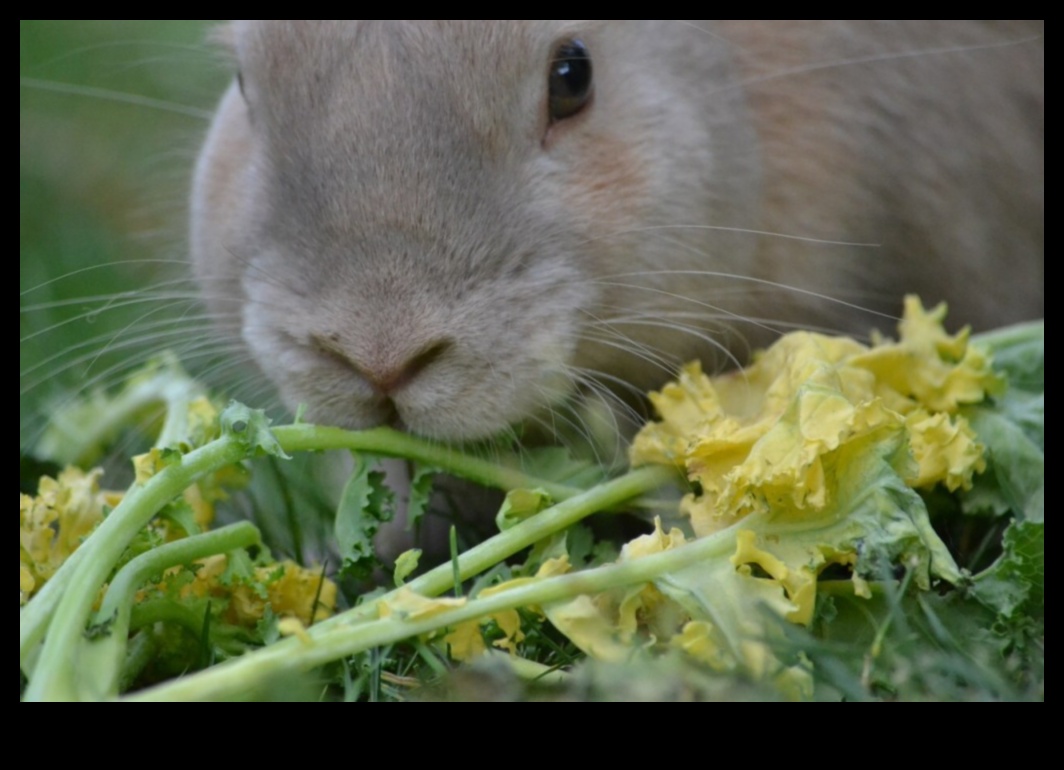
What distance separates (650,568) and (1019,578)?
68 centimetres

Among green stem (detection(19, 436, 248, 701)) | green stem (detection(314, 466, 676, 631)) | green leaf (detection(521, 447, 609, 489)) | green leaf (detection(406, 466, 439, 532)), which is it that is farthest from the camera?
green leaf (detection(521, 447, 609, 489))

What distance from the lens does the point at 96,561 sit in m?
2.10

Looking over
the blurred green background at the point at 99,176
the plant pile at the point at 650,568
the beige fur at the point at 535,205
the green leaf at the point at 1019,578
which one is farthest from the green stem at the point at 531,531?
the blurred green background at the point at 99,176

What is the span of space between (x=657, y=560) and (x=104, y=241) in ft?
11.3

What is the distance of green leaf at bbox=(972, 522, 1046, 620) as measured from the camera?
7.59ft

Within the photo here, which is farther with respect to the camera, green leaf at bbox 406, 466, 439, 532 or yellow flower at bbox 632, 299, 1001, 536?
green leaf at bbox 406, 466, 439, 532

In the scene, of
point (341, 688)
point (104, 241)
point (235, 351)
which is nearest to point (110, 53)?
point (104, 241)

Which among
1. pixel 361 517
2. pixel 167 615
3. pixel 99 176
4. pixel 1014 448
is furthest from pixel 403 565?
pixel 99 176

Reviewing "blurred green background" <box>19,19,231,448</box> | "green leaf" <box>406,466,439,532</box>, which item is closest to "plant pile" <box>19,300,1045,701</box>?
"green leaf" <box>406,466,439,532</box>

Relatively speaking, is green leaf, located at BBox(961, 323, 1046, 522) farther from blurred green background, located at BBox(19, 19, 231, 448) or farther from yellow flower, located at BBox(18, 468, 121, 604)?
blurred green background, located at BBox(19, 19, 231, 448)

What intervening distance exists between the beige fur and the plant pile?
0.19 m

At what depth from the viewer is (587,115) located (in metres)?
2.91

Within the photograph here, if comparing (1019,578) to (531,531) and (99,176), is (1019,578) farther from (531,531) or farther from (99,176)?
(99,176)

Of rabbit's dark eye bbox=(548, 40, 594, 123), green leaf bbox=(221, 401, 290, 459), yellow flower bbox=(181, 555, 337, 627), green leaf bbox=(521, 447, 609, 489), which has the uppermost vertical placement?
rabbit's dark eye bbox=(548, 40, 594, 123)
